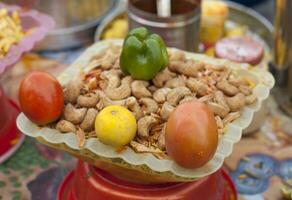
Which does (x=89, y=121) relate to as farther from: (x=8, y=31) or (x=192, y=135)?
(x=8, y=31)

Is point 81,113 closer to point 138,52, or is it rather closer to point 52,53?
point 138,52

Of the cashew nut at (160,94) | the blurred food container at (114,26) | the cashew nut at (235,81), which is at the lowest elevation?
the blurred food container at (114,26)

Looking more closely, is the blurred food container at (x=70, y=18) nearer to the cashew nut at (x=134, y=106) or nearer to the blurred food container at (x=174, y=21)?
the blurred food container at (x=174, y=21)

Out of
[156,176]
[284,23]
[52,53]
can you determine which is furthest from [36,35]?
[284,23]

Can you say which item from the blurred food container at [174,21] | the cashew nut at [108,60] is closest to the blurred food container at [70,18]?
the blurred food container at [174,21]

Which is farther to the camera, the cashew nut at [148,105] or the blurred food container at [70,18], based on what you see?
the blurred food container at [70,18]

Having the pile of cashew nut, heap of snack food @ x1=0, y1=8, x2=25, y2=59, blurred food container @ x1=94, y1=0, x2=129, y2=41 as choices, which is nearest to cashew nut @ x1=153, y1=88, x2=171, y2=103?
the pile of cashew nut

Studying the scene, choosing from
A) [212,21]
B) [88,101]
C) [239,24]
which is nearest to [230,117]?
[88,101]

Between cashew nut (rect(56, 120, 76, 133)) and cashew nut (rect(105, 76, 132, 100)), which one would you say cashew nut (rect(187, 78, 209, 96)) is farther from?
cashew nut (rect(56, 120, 76, 133))
